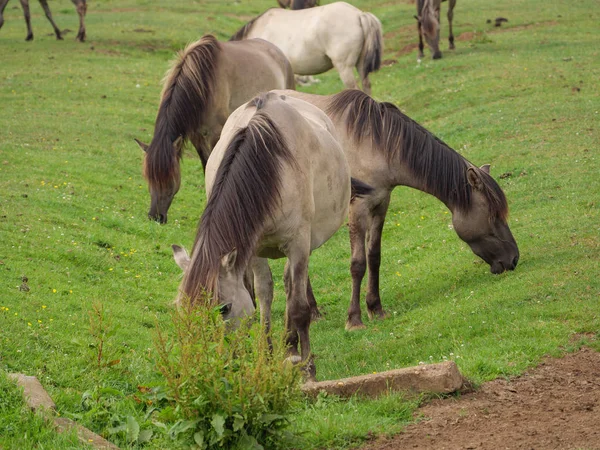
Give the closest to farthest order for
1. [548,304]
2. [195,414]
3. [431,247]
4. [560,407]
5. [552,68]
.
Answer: [195,414] → [560,407] → [548,304] → [431,247] → [552,68]

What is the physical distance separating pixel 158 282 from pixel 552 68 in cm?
1256

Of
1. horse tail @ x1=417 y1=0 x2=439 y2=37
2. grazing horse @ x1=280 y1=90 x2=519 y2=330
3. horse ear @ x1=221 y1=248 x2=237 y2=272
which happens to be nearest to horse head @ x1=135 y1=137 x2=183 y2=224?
grazing horse @ x1=280 y1=90 x2=519 y2=330

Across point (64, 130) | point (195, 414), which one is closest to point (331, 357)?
point (195, 414)

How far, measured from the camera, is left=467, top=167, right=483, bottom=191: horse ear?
9.16 meters

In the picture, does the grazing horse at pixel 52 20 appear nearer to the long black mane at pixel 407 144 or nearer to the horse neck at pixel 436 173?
the long black mane at pixel 407 144

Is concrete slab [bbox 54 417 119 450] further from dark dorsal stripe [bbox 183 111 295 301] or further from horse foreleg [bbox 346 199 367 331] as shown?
horse foreleg [bbox 346 199 367 331]

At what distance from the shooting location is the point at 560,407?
224 inches

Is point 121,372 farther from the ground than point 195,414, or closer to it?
closer to it

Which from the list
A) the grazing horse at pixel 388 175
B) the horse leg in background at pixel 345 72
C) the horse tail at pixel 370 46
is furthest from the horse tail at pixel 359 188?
the horse tail at pixel 370 46

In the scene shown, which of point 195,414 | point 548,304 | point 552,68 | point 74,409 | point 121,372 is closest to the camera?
point 195,414

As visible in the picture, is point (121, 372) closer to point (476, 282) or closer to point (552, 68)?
point (476, 282)

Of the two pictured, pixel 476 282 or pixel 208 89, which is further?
pixel 208 89

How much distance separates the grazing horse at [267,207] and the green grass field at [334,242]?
838 millimetres

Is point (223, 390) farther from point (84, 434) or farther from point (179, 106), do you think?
point (179, 106)
